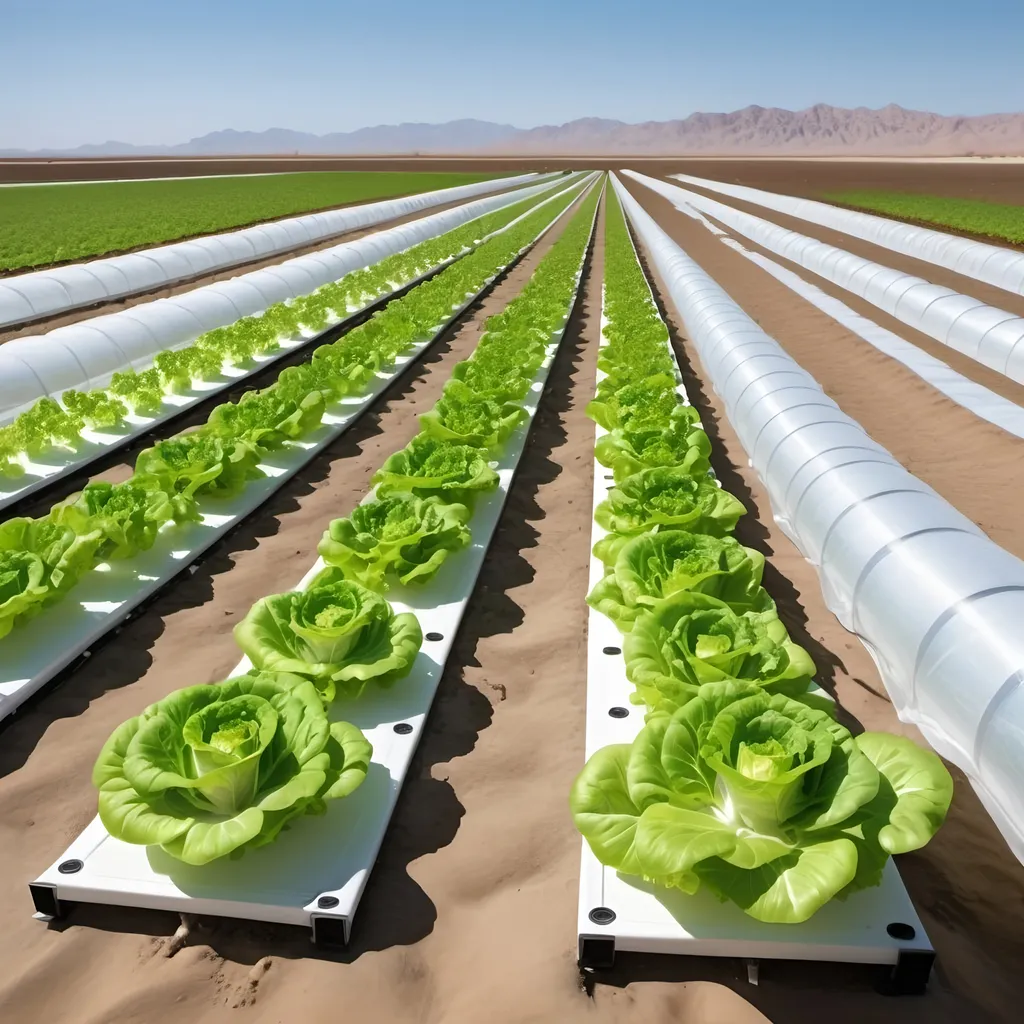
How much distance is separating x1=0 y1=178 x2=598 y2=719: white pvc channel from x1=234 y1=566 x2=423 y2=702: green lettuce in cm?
105

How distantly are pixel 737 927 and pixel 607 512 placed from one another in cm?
294

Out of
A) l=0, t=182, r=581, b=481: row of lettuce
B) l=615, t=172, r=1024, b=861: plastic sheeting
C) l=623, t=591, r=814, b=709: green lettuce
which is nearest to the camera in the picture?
l=615, t=172, r=1024, b=861: plastic sheeting

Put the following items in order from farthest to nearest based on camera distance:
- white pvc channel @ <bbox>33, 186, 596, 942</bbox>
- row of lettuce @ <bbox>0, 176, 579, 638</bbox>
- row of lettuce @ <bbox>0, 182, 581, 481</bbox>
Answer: row of lettuce @ <bbox>0, 182, 581, 481</bbox> → row of lettuce @ <bbox>0, 176, 579, 638</bbox> → white pvc channel @ <bbox>33, 186, 596, 942</bbox>

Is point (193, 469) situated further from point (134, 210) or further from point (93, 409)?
point (134, 210)

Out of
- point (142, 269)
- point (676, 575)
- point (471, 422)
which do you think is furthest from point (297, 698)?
point (142, 269)

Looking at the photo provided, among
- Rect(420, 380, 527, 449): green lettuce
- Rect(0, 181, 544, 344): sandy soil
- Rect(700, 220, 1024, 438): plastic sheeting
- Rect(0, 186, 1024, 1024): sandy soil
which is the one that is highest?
Rect(420, 380, 527, 449): green lettuce

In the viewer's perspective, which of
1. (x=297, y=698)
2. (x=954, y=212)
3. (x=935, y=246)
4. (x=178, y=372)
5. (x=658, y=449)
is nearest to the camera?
(x=297, y=698)

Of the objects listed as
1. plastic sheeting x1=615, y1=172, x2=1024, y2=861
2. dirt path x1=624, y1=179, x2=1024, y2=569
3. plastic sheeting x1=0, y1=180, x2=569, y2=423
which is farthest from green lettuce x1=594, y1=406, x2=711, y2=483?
plastic sheeting x1=0, y1=180, x2=569, y2=423

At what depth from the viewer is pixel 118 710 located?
4051 millimetres

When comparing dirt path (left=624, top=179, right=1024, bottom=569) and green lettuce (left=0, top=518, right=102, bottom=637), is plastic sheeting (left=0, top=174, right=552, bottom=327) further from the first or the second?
dirt path (left=624, top=179, right=1024, bottom=569)

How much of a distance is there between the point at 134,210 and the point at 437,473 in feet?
98.2

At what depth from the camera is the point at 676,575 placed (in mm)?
4137

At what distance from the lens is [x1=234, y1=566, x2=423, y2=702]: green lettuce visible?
12.3ft

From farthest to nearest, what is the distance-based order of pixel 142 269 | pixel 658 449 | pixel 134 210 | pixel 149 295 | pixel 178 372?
Answer: 1. pixel 134 210
2. pixel 142 269
3. pixel 149 295
4. pixel 178 372
5. pixel 658 449
